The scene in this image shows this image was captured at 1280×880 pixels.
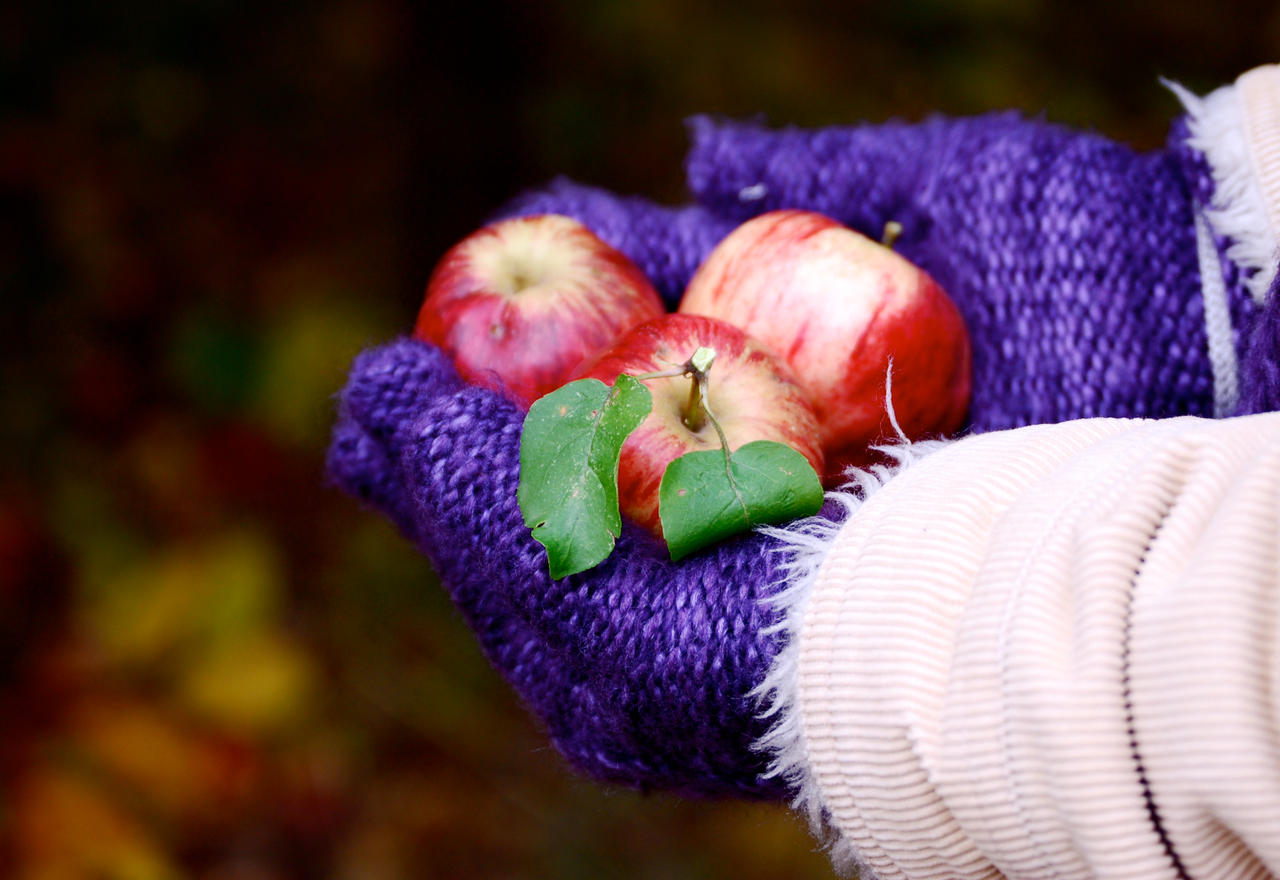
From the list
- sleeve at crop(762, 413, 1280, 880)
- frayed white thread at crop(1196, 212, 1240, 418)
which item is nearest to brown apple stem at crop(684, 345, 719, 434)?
sleeve at crop(762, 413, 1280, 880)

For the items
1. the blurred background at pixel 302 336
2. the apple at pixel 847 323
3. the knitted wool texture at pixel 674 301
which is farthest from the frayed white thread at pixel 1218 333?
the blurred background at pixel 302 336

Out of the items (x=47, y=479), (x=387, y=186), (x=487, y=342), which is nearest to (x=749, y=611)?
(x=487, y=342)

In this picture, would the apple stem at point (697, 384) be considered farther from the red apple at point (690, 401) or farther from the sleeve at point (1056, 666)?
the sleeve at point (1056, 666)

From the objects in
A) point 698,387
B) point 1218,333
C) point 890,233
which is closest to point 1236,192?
point 1218,333

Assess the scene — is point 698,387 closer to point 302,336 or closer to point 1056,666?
point 1056,666

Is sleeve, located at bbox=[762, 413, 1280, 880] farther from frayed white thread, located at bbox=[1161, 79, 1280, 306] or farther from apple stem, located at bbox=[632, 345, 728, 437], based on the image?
frayed white thread, located at bbox=[1161, 79, 1280, 306]

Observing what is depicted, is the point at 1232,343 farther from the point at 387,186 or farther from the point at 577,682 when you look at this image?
the point at 387,186
